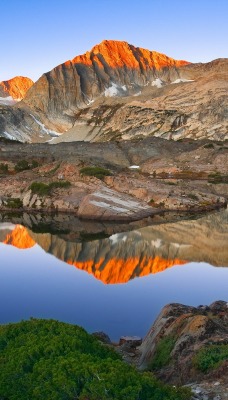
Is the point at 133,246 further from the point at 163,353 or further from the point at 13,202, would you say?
the point at 13,202

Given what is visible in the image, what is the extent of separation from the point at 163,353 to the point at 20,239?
46242mm

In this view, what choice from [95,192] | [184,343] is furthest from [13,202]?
Answer: [184,343]

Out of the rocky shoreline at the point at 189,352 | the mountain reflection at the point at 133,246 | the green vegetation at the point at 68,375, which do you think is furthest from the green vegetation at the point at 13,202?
the green vegetation at the point at 68,375

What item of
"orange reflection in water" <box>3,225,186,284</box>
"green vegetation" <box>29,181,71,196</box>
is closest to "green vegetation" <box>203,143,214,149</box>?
"green vegetation" <box>29,181,71,196</box>

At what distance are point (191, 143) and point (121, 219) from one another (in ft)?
347

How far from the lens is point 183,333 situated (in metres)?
18.5

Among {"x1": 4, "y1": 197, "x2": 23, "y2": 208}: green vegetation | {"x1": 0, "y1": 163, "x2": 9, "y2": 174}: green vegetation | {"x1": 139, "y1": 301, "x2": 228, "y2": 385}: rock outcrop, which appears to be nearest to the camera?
{"x1": 139, "y1": 301, "x2": 228, "y2": 385}: rock outcrop

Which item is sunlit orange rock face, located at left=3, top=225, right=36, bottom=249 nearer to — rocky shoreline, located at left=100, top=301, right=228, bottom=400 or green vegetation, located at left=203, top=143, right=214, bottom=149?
rocky shoreline, located at left=100, top=301, right=228, bottom=400

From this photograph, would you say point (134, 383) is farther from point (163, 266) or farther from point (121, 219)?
point (121, 219)

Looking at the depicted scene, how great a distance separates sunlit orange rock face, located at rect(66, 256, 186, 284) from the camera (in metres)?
43.2

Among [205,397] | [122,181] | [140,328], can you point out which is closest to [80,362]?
[205,397]

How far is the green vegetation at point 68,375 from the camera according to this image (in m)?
11.3

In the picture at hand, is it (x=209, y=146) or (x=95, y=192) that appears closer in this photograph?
(x=95, y=192)

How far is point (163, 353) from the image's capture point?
737 inches
